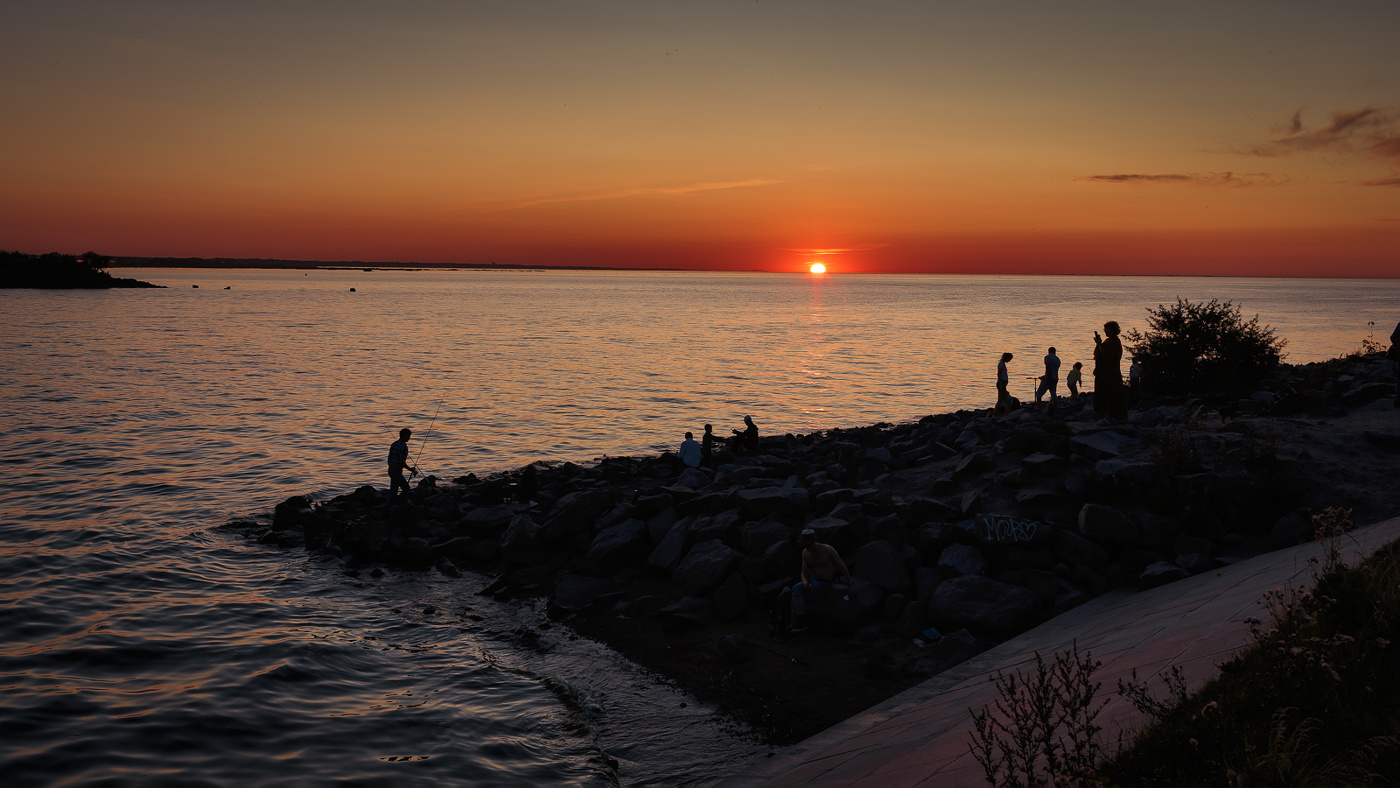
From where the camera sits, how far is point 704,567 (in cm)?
1352

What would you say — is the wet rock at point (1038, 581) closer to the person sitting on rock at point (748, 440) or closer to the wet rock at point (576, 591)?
the wet rock at point (576, 591)

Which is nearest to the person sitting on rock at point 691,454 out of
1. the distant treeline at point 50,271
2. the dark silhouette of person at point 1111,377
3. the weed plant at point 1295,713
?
the dark silhouette of person at point 1111,377

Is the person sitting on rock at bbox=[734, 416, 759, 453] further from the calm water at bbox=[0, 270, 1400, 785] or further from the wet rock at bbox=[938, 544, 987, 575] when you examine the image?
the wet rock at bbox=[938, 544, 987, 575]

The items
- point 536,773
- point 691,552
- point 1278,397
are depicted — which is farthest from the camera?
point 1278,397

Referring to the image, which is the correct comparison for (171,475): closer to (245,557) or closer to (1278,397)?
(245,557)

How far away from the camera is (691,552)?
1409 centimetres

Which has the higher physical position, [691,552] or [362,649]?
[691,552]

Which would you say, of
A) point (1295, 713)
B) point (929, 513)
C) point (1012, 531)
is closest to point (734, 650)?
point (929, 513)

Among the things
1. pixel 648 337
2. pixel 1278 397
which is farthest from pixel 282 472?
pixel 648 337

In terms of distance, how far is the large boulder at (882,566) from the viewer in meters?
12.3

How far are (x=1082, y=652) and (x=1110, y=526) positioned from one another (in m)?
4.31

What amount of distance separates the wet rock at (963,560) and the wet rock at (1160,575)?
6.98 feet

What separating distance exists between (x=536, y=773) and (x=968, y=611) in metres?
6.11

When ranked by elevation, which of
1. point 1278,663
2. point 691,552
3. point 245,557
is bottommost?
point 245,557
